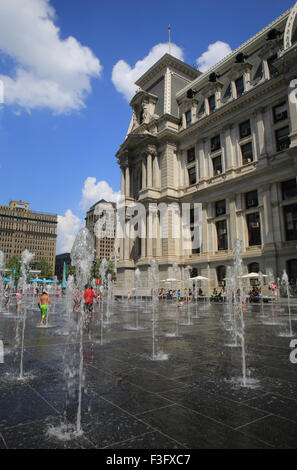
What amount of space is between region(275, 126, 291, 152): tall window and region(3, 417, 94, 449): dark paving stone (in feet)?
102

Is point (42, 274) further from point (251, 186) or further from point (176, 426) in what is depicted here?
point (176, 426)

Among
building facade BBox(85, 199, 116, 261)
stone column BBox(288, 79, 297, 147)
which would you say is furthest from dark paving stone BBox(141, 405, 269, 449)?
building facade BBox(85, 199, 116, 261)

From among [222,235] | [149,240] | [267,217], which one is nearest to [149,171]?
[149,240]

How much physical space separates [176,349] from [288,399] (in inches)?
140

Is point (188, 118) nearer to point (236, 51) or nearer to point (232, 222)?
point (236, 51)

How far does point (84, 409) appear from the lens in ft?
11.8

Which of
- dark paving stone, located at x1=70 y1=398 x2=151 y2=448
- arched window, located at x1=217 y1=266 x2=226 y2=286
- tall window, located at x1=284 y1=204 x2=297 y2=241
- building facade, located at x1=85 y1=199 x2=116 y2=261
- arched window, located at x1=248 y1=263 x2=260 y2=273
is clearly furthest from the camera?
building facade, located at x1=85 y1=199 x2=116 y2=261

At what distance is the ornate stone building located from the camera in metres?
27.7

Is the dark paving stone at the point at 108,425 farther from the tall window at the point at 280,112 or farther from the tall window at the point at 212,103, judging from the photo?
the tall window at the point at 212,103

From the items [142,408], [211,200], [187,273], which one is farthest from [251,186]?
[142,408]

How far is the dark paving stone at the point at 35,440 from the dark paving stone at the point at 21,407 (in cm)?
18

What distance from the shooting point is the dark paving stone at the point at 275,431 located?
2785 mm

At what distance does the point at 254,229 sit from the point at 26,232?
128 m

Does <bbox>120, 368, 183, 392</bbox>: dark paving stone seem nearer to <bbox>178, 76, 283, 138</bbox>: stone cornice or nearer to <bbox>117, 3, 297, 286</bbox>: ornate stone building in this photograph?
<bbox>117, 3, 297, 286</bbox>: ornate stone building
